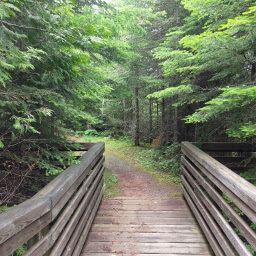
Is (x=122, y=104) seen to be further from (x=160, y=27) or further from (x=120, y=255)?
(x=120, y=255)

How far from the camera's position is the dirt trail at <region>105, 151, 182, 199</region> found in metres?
5.06

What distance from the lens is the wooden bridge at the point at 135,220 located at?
4.89ft

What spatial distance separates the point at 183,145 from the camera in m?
4.45

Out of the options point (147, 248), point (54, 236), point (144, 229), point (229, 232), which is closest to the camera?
point (54, 236)

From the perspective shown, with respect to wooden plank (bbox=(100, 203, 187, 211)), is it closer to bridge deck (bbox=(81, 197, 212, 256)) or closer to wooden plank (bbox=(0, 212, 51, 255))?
bridge deck (bbox=(81, 197, 212, 256))

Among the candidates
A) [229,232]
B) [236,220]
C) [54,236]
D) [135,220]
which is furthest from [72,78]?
[229,232]

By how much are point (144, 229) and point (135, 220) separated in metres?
0.35

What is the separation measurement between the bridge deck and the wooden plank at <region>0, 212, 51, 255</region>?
1.47 metres

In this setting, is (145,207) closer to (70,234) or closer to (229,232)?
(229,232)

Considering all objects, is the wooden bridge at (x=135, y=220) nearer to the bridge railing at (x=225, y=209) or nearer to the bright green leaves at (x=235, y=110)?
the bridge railing at (x=225, y=209)

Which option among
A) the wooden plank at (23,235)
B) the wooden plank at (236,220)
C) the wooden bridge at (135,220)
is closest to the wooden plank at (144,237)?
the wooden bridge at (135,220)

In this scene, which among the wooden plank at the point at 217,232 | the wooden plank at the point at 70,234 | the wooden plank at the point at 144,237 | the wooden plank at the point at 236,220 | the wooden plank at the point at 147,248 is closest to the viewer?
the wooden plank at the point at 236,220

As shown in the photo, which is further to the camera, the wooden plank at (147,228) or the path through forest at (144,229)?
the wooden plank at (147,228)

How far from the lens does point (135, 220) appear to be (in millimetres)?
3453
